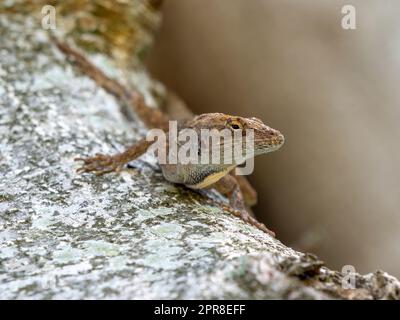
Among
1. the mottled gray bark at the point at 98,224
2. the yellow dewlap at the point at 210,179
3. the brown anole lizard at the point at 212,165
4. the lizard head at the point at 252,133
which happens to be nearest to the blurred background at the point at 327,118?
the brown anole lizard at the point at 212,165

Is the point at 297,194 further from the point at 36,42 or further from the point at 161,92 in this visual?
the point at 36,42

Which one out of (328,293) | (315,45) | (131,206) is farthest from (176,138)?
(315,45)

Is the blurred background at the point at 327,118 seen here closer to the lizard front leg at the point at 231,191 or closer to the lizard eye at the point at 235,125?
the lizard front leg at the point at 231,191

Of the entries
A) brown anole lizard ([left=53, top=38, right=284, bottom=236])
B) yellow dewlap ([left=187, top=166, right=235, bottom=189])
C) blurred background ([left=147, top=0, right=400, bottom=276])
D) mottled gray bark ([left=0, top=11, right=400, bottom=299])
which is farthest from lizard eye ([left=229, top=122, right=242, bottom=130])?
blurred background ([left=147, top=0, right=400, bottom=276])

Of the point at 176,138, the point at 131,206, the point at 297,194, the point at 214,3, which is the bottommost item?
the point at 297,194

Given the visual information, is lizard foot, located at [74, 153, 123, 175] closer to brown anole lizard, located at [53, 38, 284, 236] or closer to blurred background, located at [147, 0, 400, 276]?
brown anole lizard, located at [53, 38, 284, 236]

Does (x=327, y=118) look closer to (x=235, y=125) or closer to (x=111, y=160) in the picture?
(x=235, y=125)

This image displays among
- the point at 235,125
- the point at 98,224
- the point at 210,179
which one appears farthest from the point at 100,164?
the point at 235,125
